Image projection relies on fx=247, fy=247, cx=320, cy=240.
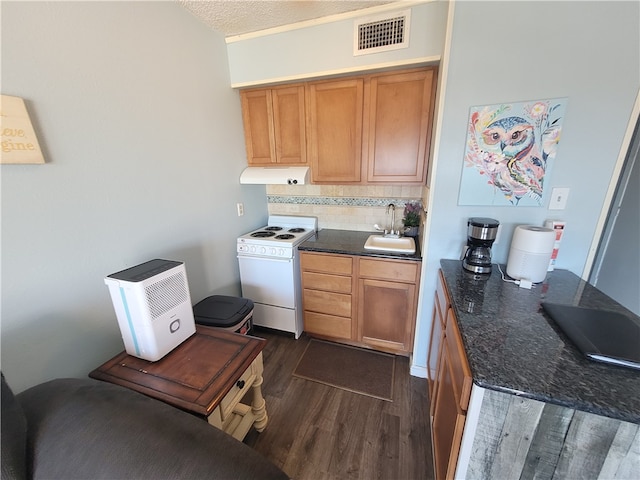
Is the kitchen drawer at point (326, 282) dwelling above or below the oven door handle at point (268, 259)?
below

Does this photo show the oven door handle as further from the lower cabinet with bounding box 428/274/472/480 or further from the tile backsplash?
the lower cabinet with bounding box 428/274/472/480

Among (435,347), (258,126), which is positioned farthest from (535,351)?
(258,126)

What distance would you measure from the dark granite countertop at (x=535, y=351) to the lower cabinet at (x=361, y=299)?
2.00 ft

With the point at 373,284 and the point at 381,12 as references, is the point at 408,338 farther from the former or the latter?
the point at 381,12

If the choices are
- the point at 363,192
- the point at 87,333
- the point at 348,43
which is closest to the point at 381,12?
the point at 348,43

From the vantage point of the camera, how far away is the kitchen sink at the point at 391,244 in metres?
1.91

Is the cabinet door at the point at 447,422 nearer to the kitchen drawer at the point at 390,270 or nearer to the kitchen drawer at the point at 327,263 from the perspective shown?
the kitchen drawer at the point at 390,270

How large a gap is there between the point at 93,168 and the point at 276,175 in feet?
4.01

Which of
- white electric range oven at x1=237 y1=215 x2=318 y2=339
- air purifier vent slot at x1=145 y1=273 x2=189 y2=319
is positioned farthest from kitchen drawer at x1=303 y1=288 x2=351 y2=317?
air purifier vent slot at x1=145 y1=273 x2=189 y2=319

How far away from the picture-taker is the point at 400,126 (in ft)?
6.19

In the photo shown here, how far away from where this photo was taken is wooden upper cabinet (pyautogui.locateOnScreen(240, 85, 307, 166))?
210cm

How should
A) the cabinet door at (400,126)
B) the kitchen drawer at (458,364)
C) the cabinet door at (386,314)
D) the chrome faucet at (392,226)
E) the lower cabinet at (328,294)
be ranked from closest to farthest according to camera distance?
1. the kitchen drawer at (458,364)
2. the cabinet door at (400,126)
3. the cabinet door at (386,314)
4. the lower cabinet at (328,294)
5. the chrome faucet at (392,226)

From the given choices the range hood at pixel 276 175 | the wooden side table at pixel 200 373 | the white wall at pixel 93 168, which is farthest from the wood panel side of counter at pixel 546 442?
the range hood at pixel 276 175

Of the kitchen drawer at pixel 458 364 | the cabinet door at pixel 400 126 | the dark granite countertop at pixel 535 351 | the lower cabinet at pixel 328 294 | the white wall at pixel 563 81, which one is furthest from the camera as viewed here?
the lower cabinet at pixel 328 294
